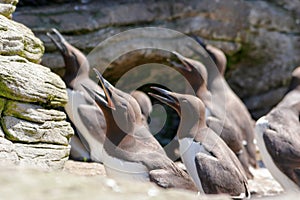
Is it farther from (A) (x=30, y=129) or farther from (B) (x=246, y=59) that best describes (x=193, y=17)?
(A) (x=30, y=129)

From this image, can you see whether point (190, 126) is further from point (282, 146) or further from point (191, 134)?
point (282, 146)

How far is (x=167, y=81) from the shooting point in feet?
44.7

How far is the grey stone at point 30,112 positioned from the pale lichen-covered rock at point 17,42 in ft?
1.93

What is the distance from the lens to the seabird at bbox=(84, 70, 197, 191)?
25.6ft

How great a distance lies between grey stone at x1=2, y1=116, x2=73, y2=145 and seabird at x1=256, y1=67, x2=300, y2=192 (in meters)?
2.97

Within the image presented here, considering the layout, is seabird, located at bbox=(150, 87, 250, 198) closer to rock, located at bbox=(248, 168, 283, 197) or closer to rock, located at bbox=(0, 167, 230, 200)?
rock, located at bbox=(248, 168, 283, 197)

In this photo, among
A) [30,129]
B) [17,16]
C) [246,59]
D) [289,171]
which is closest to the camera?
[30,129]

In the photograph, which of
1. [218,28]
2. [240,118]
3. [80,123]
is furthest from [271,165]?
[218,28]

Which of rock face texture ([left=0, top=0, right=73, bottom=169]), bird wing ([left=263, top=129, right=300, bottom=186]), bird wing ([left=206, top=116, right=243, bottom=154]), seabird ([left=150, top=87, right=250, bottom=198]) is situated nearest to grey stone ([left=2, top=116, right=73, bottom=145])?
rock face texture ([left=0, top=0, right=73, bottom=169])

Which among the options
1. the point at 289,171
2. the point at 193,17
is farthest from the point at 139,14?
the point at 289,171

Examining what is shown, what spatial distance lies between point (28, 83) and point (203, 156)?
6.89 ft

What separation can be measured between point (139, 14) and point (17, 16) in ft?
6.86

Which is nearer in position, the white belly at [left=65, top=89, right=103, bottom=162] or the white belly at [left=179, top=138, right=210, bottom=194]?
the white belly at [left=179, top=138, right=210, bottom=194]

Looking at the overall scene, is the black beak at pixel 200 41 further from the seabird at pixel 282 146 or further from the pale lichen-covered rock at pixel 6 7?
the pale lichen-covered rock at pixel 6 7
